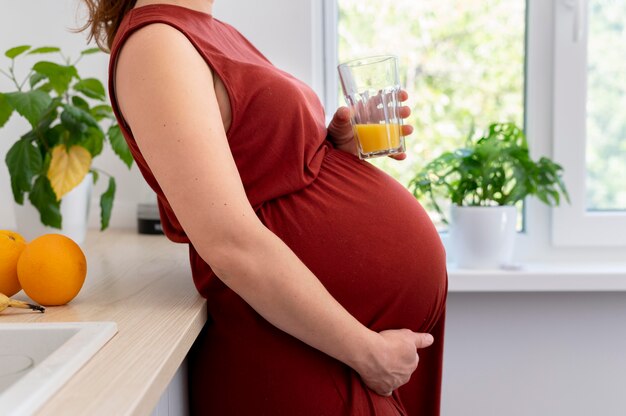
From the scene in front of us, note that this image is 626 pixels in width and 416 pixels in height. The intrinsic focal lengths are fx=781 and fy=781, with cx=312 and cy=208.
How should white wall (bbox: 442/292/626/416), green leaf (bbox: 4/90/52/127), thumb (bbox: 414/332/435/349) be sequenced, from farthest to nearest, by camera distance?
white wall (bbox: 442/292/626/416), green leaf (bbox: 4/90/52/127), thumb (bbox: 414/332/435/349)

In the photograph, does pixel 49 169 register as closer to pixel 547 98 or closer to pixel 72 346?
pixel 72 346

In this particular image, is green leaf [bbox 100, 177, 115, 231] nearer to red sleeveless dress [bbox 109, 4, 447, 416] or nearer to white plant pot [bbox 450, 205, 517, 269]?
red sleeveless dress [bbox 109, 4, 447, 416]

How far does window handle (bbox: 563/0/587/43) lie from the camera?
1.95 metres

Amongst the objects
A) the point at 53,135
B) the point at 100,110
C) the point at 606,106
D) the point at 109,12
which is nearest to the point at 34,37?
the point at 100,110

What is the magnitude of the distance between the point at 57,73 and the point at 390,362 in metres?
0.94

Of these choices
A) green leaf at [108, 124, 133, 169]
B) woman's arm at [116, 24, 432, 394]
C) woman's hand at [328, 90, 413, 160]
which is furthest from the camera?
green leaf at [108, 124, 133, 169]

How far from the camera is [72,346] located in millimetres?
755

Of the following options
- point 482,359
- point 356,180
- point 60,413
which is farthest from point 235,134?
point 482,359

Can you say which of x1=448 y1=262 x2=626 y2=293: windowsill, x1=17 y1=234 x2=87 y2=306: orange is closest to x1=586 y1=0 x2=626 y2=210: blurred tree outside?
x1=448 y1=262 x2=626 y2=293: windowsill

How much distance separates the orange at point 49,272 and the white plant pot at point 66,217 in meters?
0.62

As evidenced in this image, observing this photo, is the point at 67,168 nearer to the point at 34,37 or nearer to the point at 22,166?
the point at 22,166

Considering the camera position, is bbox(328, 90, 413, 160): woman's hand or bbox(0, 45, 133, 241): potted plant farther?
bbox(0, 45, 133, 241): potted plant

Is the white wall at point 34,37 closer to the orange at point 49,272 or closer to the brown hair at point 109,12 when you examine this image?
the brown hair at point 109,12

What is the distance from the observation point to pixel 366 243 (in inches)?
40.8
